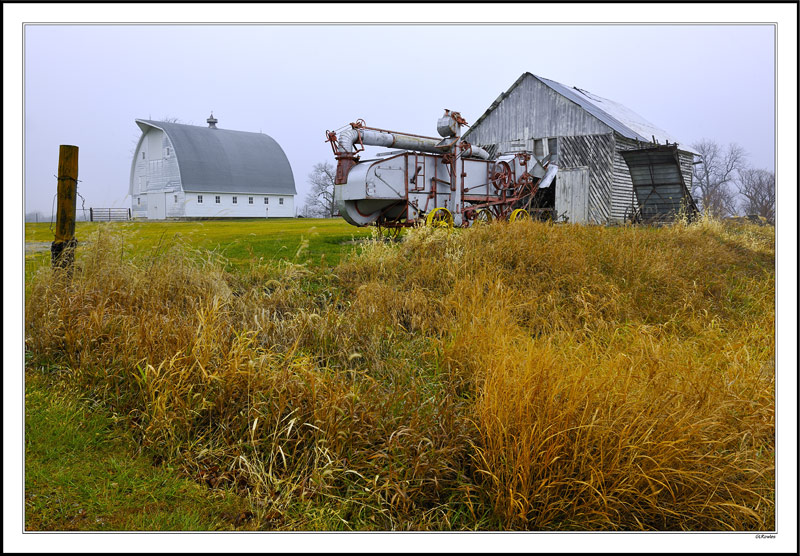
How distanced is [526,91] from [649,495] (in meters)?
19.8

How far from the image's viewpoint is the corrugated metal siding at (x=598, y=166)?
1912cm

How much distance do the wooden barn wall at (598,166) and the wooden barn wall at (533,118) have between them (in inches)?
11.9

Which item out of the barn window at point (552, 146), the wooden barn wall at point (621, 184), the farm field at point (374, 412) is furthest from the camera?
the barn window at point (552, 146)

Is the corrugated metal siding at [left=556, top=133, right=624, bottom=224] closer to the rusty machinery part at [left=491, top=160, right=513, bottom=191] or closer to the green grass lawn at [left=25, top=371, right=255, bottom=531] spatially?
the rusty machinery part at [left=491, top=160, right=513, bottom=191]

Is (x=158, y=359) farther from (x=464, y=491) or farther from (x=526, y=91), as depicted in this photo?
(x=526, y=91)

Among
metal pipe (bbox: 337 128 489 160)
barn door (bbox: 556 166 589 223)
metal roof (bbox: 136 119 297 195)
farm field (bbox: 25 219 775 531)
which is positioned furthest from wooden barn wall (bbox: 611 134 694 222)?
metal roof (bbox: 136 119 297 195)

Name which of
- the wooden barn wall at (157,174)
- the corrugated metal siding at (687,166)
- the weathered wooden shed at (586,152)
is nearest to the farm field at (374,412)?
the weathered wooden shed at (586,152)

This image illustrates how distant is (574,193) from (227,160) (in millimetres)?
26862

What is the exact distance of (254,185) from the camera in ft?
130

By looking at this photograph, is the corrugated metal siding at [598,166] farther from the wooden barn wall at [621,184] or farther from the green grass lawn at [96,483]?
the green grass lawn at [96,483]

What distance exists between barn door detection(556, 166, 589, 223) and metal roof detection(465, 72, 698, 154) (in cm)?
192

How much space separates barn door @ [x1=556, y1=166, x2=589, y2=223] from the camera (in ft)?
62.8

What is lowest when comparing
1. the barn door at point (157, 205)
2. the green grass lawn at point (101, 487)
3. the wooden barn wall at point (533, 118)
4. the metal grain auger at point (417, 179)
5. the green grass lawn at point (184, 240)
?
the green grass lawn at point (101, 487)
